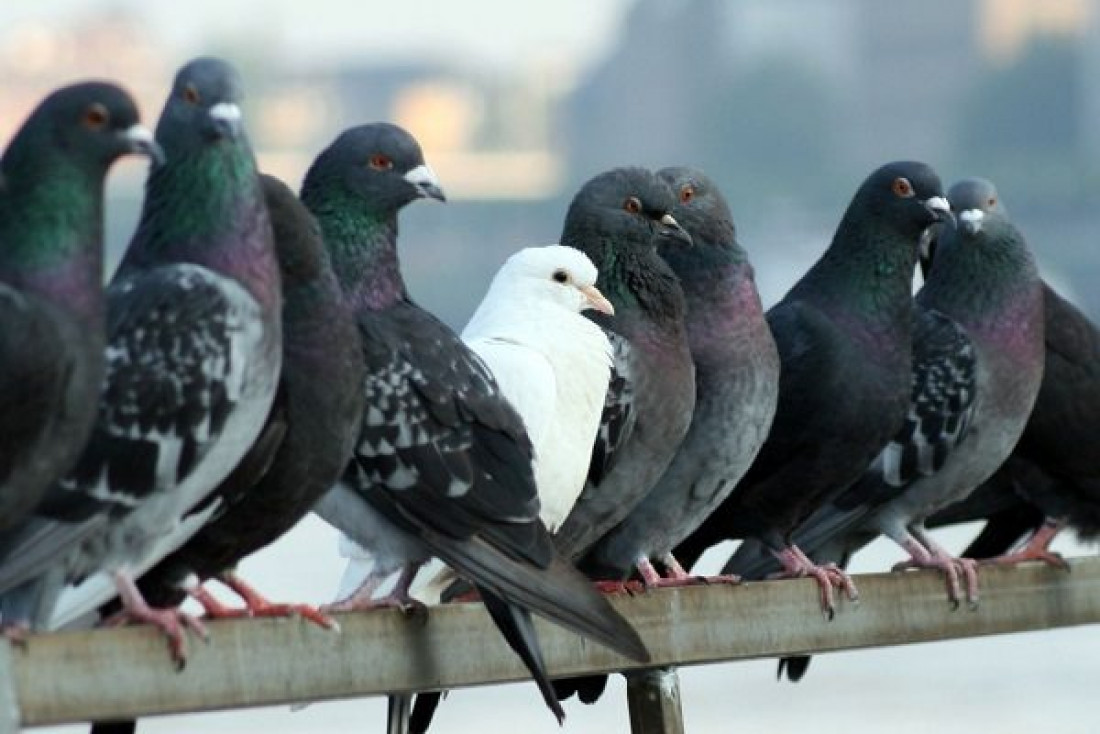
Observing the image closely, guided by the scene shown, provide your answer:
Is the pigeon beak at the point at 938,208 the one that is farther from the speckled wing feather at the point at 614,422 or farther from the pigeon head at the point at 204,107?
the pigeon head at the point at 204,107

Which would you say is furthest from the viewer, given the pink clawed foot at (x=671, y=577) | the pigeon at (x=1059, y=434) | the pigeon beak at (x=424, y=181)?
the pigeon at (x=1059, y=434)

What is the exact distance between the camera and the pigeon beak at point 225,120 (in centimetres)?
712

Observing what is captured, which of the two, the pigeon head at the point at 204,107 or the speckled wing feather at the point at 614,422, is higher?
the pigeon head at the point at 204,107

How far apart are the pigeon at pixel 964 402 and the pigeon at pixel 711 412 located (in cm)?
108

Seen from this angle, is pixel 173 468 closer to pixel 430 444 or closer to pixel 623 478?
pixel 430 444

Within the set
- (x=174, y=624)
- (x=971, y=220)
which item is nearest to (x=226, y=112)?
(x=174, y=624)

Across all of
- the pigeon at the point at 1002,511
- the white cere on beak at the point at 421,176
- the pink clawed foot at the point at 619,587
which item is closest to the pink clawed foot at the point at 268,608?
the white cere on beak at the point at 421,176

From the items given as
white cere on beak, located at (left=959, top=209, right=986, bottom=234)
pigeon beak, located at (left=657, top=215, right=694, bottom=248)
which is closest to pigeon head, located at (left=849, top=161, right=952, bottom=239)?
white cere on beak, located at (left=959, top=209, right=986, bottom=234)

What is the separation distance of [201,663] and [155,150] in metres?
1.06

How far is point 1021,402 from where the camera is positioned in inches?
425

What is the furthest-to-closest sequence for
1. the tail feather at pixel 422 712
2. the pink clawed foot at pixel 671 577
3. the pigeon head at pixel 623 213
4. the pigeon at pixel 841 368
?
the pigeon at pixel 841 368, the pigeon head at pixel 623 213, the pink clawed foot at pixel 671 577, the tail feather at pixel 422 712

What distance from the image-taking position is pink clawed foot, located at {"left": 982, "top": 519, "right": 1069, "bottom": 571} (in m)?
10.3

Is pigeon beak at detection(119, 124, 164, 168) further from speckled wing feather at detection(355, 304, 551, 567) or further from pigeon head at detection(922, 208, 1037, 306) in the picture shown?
pigeon head at detection(922, 208, 1037, 306)

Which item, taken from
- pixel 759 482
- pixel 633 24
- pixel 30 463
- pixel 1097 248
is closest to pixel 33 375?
pixel 30 463
